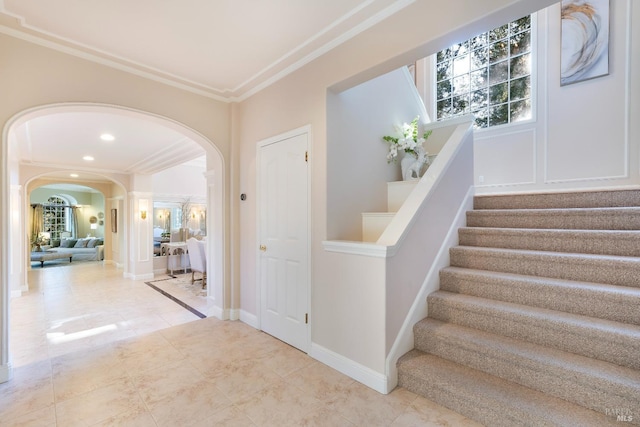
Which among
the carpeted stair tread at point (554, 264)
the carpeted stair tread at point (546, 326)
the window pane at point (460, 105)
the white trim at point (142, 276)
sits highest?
the window pane at point (460, 105)

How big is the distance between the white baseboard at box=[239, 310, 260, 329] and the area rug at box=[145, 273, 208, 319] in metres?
0.69

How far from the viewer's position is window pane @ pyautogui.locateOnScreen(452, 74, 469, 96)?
5.29 metres

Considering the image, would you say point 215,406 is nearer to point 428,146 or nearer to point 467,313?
point 467,313

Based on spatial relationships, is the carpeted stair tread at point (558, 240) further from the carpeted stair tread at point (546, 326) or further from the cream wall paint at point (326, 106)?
the cream wall paint at point (326, 106)

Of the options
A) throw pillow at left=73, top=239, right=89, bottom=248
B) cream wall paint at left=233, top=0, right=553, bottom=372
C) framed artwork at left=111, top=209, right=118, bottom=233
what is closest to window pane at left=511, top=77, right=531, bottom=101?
cream wall paint at left=233, top=0, right=553, bottom=372

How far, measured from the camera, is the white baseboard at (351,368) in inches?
82.7

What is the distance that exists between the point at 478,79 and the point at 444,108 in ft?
2.34

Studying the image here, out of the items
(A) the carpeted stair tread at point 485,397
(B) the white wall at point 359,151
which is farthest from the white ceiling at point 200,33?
(A) the carpeted stair tread at point 485,397

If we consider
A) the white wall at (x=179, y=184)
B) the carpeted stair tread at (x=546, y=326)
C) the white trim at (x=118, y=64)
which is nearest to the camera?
the carpeted stair tread at (x=546, y=326)

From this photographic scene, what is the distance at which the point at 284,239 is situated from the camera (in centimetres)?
303

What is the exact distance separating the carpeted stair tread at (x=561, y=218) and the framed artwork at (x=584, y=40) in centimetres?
286

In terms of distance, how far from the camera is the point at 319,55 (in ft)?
8.76

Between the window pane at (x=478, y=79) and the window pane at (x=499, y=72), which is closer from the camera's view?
the window pane at (x=499, y=72)

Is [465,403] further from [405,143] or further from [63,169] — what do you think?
[63,169]
